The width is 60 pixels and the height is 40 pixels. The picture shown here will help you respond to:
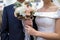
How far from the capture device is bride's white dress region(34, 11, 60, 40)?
63.1 inches

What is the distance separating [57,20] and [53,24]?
0.39ft

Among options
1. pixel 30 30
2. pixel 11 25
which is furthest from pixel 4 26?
pixel 30 30

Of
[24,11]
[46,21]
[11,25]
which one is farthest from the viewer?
[11,25]

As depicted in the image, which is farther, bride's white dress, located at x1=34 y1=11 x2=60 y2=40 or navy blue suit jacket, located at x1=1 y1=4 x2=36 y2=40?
navy blue suit jacket, located at x1=1 y1=4 x2=36 y2=40

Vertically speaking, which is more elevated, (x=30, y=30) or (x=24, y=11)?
(x=24, y=11)

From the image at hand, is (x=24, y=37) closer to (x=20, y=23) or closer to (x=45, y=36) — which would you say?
(x=20, y=23)

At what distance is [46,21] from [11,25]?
0.37 meters

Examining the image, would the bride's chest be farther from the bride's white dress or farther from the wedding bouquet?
the wedding bouquet

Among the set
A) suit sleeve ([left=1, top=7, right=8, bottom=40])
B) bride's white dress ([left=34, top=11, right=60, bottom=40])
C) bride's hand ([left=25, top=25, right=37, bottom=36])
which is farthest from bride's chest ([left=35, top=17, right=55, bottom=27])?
suit sleeve ([left=1, top=7, right=8, bottom=40])

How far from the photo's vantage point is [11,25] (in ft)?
5.81

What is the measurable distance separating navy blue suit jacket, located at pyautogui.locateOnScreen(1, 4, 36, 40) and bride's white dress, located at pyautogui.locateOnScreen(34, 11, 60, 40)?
0.20 metres

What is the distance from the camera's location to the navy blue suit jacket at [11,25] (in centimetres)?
177

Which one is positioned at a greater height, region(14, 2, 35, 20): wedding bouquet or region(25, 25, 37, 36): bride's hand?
region(14, 2, 35, 20): wedding bouquet

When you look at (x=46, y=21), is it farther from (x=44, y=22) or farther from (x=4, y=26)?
(x=4, y=26)
